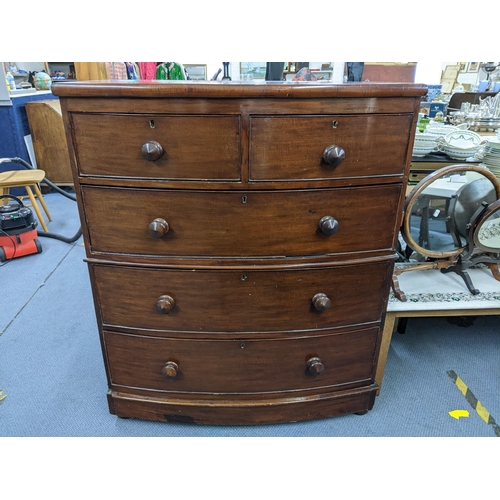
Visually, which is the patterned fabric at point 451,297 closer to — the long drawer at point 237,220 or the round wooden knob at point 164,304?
the long drawer at point 237,220

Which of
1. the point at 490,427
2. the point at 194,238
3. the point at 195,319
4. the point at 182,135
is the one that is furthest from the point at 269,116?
the point at 490,427

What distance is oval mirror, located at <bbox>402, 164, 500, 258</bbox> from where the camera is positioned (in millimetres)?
1454

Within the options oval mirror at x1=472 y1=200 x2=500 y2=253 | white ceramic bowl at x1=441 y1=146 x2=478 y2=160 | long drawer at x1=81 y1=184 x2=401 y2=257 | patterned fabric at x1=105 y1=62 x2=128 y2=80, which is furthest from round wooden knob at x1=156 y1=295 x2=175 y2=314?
patterned fabric at x1=105 y1=62 x2=128 y2=80

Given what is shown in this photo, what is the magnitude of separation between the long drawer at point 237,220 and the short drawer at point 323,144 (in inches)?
2.2

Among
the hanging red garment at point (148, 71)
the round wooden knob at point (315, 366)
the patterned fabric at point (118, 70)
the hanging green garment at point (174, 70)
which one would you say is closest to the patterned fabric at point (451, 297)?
the round wooden knob at point (315, 366)

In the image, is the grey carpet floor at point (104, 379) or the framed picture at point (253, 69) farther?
the framed picture at point (253, 69)

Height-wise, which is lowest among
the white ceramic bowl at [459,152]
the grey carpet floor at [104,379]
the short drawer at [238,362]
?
the grey carpet floor at [104,379]

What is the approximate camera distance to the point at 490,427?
1.42m

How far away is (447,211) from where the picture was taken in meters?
1.53

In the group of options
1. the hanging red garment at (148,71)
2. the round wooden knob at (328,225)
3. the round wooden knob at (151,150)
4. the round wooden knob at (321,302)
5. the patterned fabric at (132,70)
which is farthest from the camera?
the patterned fabric at (132,70)

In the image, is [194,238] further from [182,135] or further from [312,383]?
[312,383]

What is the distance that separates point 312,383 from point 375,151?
2.69 feet

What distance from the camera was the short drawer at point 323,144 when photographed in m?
0.99

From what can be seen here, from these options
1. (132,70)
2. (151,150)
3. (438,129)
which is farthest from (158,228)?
(132,70)
